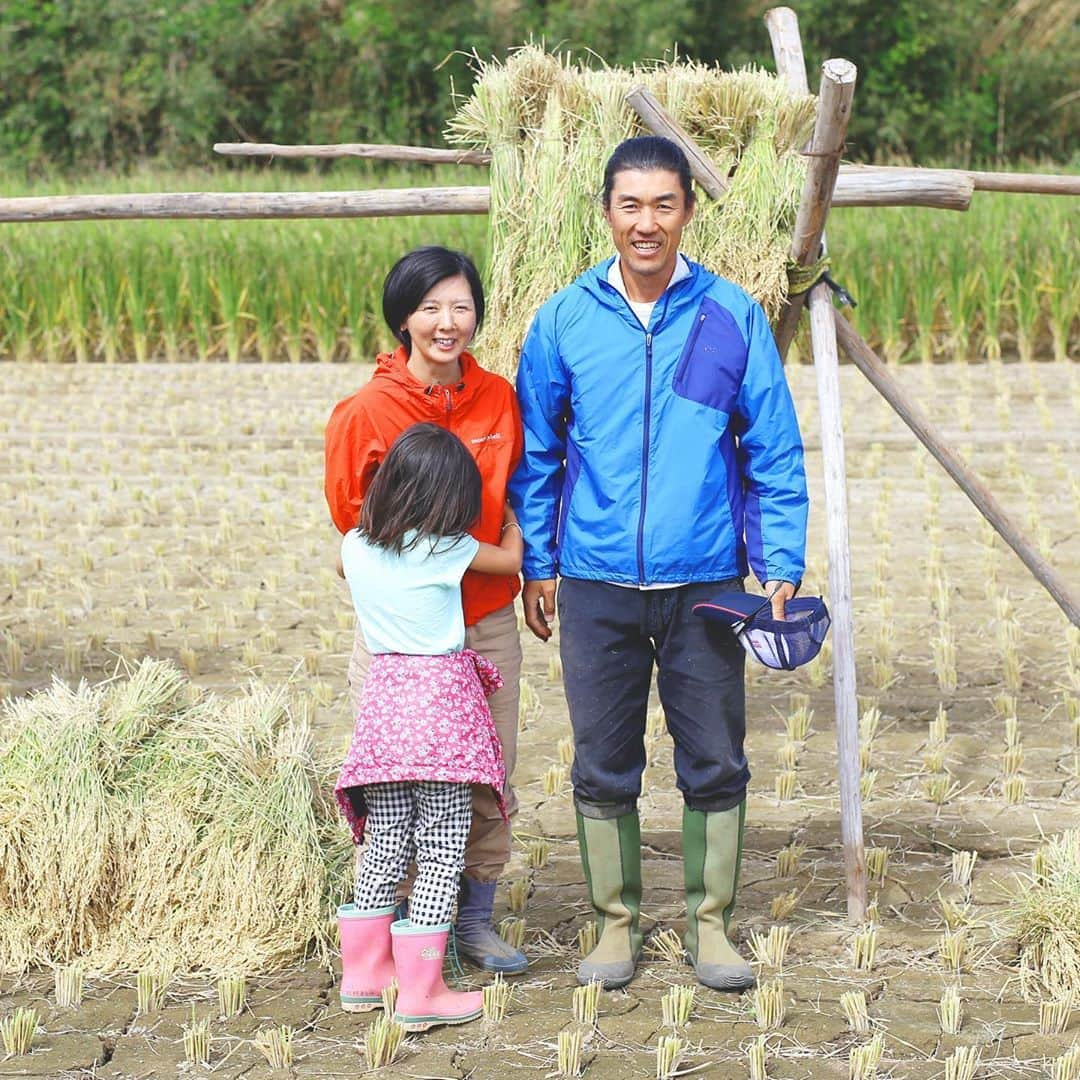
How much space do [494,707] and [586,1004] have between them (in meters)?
0.66

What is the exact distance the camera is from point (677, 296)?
3699 millimetres

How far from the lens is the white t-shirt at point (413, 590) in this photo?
11.9 feet

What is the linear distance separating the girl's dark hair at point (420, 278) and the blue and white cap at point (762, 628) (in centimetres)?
79

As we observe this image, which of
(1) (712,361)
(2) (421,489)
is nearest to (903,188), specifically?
(1) (712,361)

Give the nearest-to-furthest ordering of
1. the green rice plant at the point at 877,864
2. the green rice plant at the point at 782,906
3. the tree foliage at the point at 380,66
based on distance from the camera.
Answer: the green rice plant at the point at 782,906 → the green rice plant at the point at 877,864 → the tree foliage at the point at 380,66

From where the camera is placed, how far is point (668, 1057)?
3449mm

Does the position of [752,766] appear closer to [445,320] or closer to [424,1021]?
[424,1021]

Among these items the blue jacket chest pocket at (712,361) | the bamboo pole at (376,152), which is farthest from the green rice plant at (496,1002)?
the bamboo pole at (376,152)

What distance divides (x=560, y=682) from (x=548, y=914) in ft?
6.16

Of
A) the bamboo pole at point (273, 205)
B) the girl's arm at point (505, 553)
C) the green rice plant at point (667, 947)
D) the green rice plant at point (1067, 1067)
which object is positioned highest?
the bamboo pole at point (273, 205)

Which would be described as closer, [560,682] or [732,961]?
[732,961]

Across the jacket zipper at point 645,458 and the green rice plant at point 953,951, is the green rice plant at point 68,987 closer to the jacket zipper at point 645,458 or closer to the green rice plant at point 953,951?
the jacket zipper at point 645,458

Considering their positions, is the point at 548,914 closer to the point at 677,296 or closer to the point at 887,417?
the point at 677,296

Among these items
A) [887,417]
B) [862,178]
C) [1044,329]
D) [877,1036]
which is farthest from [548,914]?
[1044,329]
